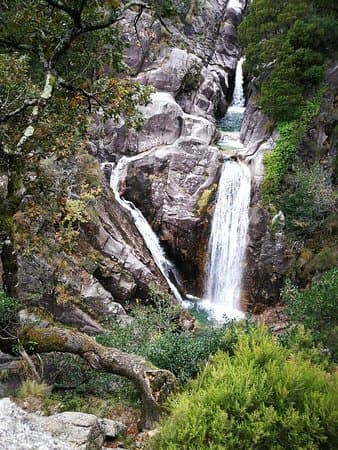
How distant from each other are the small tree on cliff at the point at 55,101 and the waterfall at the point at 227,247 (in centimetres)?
1088

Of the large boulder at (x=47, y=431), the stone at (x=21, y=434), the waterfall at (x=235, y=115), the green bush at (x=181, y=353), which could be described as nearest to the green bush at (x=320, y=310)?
the green bush at (x=181, y=353)

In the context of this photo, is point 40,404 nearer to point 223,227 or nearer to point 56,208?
point 56,208

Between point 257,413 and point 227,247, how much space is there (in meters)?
13.9

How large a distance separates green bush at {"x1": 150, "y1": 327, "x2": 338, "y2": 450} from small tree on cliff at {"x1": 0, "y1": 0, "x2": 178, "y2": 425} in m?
2.31

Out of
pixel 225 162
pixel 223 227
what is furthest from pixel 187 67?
pixel 223 227

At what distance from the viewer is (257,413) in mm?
3561

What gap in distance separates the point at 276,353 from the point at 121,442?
2.66 meters

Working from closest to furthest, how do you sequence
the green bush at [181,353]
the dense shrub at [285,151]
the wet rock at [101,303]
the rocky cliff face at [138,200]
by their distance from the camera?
1. the green bush at [181,353]
2. the rocky cliff face at [138,200]
3. the wet rock at [101,303]
4. the dense shrub at [285,151]

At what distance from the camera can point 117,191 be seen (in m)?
18.6

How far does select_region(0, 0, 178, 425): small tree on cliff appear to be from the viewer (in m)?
5.82

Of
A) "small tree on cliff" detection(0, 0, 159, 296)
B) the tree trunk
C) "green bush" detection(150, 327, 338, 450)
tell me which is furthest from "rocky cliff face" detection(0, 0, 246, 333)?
"green bush" detection(150, 327, 338, 450)

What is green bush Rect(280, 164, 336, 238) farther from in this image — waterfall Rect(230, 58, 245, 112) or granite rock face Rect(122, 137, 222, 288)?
waterfall Rect(230, 58, 245, 112)

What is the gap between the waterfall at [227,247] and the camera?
17094mm

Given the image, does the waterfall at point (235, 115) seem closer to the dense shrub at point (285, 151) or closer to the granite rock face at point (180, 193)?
the granite rock face at point (180, 193)
